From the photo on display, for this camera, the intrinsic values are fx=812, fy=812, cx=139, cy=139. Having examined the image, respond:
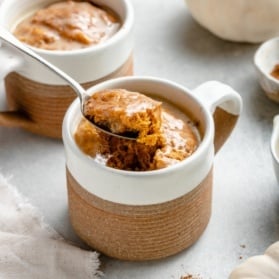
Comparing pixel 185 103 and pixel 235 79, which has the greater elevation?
pixel 185 103

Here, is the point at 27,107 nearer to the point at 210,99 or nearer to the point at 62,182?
the point at 62,182

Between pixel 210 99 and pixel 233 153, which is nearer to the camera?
pixel 210 99

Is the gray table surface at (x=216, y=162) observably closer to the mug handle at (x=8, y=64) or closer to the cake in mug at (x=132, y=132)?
the mug handle at (x=8, y=64)

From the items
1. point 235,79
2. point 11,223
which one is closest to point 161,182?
point 11,223

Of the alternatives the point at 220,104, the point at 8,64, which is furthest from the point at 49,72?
the point at 220,104

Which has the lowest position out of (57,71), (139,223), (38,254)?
(38,254)

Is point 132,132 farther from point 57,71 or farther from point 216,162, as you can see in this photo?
point 216,162
